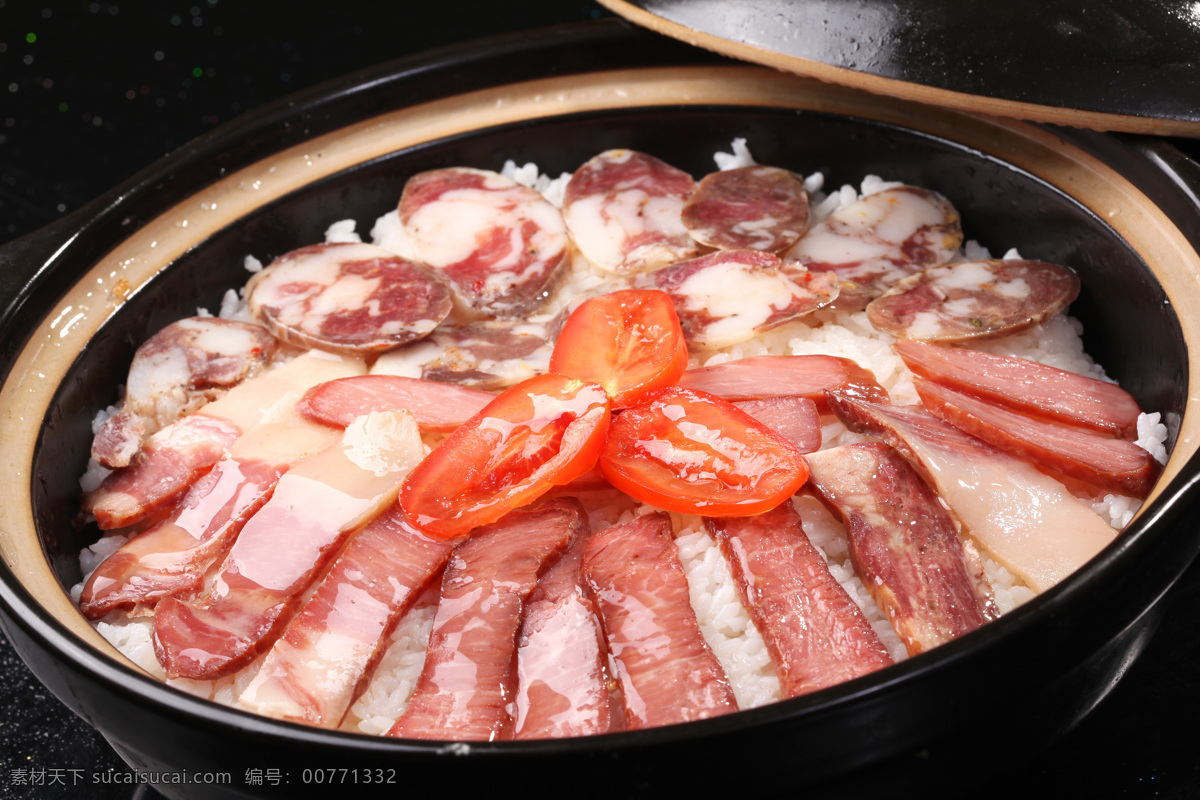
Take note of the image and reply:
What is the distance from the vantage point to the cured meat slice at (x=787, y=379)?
2135mm

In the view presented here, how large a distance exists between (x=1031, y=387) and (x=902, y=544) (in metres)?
0.54

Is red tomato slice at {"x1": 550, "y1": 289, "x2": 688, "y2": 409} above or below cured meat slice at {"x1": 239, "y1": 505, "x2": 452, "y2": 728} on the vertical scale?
above

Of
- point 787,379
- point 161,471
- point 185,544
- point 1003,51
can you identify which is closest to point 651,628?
point 787,379

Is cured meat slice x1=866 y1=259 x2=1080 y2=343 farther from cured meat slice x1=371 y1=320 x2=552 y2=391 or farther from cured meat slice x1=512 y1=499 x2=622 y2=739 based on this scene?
cured meat slice x1=512 y1=499 x2=622 y2=739

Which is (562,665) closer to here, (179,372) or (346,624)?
(346,624)

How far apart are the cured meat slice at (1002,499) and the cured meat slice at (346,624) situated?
898mm

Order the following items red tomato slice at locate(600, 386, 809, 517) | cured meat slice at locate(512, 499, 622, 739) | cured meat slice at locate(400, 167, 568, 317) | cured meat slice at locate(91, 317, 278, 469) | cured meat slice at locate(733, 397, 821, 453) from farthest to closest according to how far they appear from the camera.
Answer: cured meat slice at locate(400, 167, 568, 317) < cured meat slice at locate(91, 317, 278, 469) < cured meat slice at locate(733, 397, 821, 453) < red tomato slice at locate(600, 386, 809, 517) < cured meat slice at locate(512, 499, 622, 739)

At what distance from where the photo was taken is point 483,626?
1.76 metres

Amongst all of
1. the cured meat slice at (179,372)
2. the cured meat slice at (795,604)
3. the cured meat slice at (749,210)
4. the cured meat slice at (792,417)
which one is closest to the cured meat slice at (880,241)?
the cured meat slice at (749,210)

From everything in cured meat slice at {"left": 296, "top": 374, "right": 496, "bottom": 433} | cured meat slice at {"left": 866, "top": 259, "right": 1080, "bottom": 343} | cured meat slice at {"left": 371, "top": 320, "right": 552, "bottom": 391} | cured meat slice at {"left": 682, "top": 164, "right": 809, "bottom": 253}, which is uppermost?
cured meat slice at {"left": 682, "top": 164, "right": 809, "bottom": 253}

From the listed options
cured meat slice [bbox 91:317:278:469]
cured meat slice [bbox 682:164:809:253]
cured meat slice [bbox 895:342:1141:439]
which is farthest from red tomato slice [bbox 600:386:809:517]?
cured meat slice [bbox 91:317:278:469]

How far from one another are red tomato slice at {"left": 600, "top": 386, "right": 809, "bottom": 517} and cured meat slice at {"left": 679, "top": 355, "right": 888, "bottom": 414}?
0.13 m

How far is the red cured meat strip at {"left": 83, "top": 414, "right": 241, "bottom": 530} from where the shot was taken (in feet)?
7.00

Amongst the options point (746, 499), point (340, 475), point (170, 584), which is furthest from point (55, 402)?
point (746, 499)
